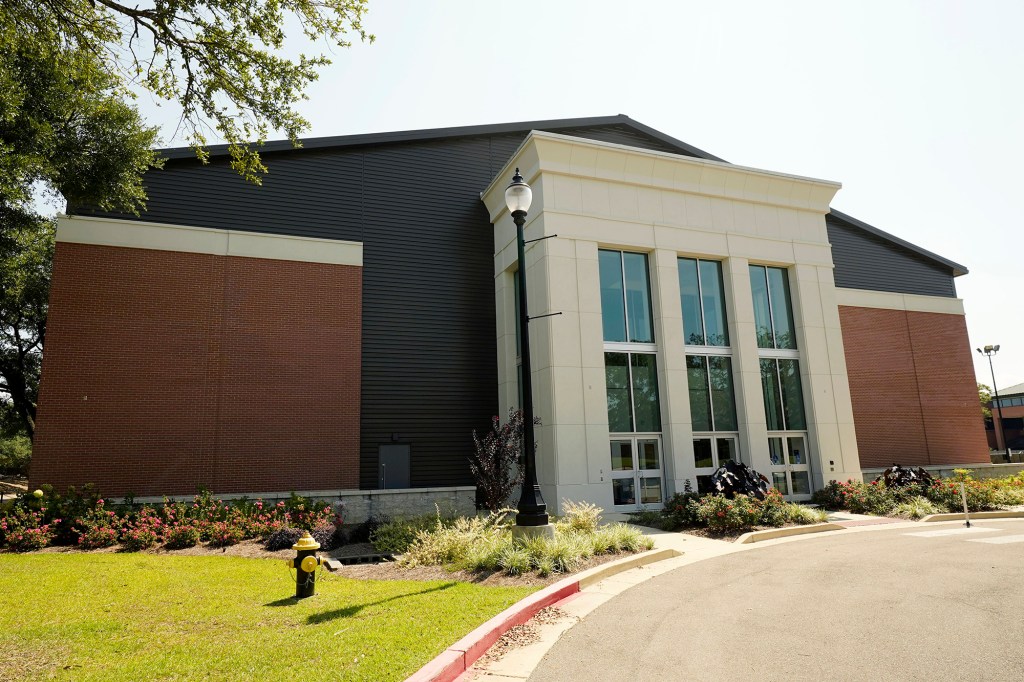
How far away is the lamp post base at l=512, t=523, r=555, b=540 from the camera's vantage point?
1002 centimetres

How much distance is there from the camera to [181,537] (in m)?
13.4

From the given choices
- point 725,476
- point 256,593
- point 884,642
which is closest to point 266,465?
point 256,593

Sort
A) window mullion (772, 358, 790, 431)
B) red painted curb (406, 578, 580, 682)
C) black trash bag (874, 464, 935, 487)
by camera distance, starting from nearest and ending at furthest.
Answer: red painted curb (406, 578, 580, 682), black trash bag (874, 464, 935, 487), window mullion (772, 358, 790, 431)

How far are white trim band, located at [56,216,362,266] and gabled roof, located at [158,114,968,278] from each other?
247 cm

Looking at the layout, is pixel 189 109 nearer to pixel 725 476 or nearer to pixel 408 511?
pixel 408 511

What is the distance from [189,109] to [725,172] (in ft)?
54.5

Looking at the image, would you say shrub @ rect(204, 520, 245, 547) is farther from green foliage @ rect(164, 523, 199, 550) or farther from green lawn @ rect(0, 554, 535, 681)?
green lawn @ rect(0, 554, 535, 681)

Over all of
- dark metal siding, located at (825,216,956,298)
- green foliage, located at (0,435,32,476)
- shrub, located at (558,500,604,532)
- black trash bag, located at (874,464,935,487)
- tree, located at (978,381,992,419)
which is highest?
dark metal siding, located at (825,216,956,298)

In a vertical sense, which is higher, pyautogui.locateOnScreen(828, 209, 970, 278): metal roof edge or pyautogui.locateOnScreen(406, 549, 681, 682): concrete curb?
pyautogui.locateOnScreen(828, 209, 970, 278): metal roof edge

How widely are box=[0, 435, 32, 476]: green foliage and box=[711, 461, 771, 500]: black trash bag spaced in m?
46.5

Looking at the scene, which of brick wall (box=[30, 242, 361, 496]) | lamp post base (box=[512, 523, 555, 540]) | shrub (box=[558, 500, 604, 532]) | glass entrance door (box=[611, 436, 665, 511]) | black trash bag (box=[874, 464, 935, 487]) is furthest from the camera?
black trash bag (box=[874, 464, 935, 487])

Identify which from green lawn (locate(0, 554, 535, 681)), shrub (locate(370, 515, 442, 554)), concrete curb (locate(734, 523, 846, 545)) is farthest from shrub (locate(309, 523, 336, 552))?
concrete curb (locate(734, 523, 846, 545))

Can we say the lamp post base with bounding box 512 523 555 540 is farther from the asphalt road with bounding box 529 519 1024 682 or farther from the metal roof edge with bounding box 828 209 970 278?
the metal roof edge with bounding box 828 209 970 278

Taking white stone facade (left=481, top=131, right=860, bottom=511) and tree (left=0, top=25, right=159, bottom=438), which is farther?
white stone facade (left=481, top=131, right=860, bottom=511)
